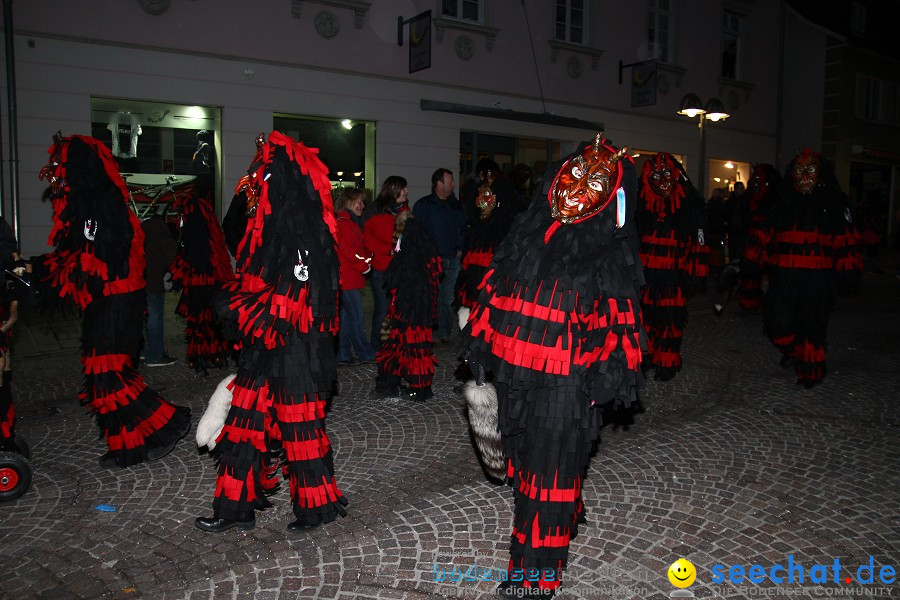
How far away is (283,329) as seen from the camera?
3643mm

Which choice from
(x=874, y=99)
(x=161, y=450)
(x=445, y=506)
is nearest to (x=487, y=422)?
(x=445, y=506)

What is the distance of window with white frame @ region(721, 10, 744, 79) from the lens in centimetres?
2116

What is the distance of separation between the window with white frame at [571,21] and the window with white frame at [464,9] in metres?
2.35

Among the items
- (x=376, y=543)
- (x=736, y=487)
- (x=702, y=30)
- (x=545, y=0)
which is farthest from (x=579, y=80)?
(x=376, y=543)

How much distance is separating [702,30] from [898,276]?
29.3 feet

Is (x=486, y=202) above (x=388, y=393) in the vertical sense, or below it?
above

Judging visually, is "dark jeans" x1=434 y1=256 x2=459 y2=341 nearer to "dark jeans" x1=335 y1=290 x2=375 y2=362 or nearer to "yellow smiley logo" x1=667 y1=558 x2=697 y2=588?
"dark jeans" x1=335 y1=290 x2=375 y2=362

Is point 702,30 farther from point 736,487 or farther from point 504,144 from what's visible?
point 736,487

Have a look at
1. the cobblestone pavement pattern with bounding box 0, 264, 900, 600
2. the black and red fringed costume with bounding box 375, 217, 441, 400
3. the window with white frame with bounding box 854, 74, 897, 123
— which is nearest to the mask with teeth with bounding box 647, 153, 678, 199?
the cobblestone pavement pattern with bounding box 0, 264, 900, 600

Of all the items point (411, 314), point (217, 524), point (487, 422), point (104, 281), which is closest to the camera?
point (487, 422)

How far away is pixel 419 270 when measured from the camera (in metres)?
6.36

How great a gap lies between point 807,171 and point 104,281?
6.30 m

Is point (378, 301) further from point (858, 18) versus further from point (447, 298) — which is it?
point (858, 18)

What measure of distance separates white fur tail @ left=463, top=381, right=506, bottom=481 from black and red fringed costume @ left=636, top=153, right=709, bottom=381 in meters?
3.98
